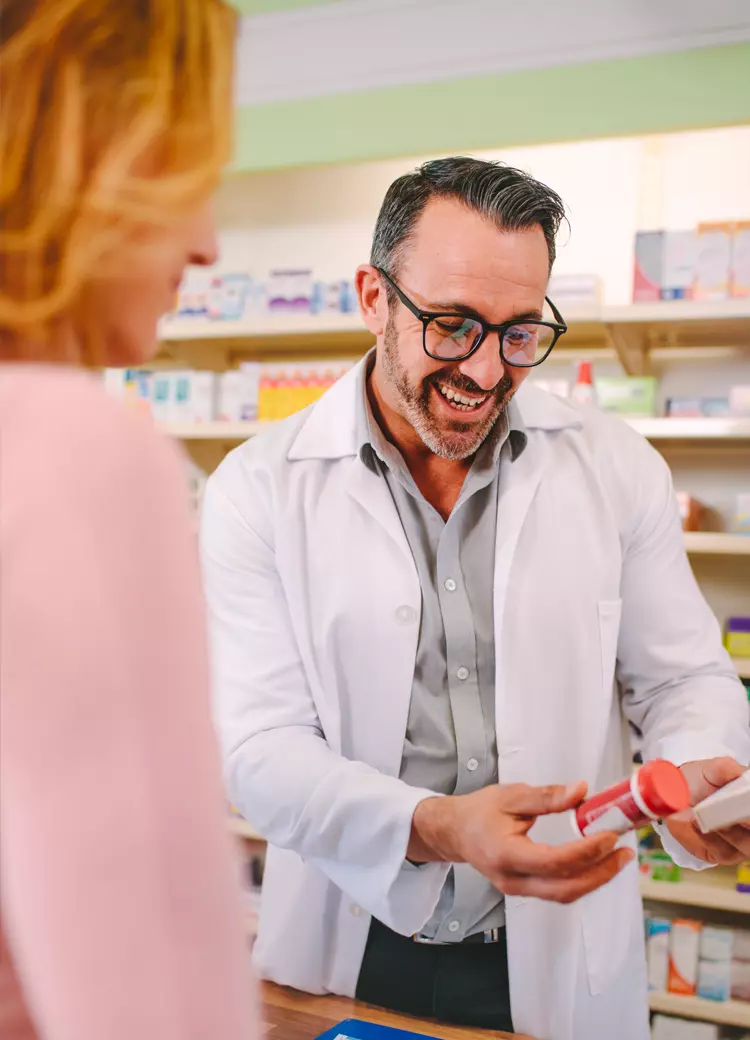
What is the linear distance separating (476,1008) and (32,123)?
4.61 ft

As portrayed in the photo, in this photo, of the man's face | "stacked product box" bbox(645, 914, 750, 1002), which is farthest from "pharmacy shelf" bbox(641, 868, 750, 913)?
the man's face

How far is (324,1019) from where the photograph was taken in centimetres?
117

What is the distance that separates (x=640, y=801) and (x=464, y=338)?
84 centimetres

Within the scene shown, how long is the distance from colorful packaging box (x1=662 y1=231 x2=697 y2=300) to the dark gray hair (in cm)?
126

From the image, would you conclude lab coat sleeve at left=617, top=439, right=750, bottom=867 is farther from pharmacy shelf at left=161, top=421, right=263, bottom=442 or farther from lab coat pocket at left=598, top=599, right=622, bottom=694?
pharmacy shelf at left=161, top=421, right=263, bottom=442

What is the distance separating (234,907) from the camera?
437mm

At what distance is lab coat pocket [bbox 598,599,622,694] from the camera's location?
1.58m

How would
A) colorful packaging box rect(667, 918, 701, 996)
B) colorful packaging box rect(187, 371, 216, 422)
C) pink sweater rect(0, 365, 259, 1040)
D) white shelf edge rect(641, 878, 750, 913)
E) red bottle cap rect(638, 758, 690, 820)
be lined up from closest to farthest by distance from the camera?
pink sweater rect(0, 365, 259, 1040)
red bottle cap rect(638, 758, 690, 820)
white shelf edge rect(641, 878, 750, 913)
colorful packaging box rect(667, 918, 701, 996)
colorful packaging box rect(187, 371, 216, 422)

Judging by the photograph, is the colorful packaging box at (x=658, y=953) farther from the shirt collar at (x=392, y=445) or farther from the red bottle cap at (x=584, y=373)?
the shirt collar at (x=392, y=445)

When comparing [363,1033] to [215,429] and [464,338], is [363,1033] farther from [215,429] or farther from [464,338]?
[215,429]

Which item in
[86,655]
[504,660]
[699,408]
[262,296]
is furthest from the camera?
[262,296]


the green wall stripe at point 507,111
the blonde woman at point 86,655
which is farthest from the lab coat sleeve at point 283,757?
the green wall stripe at point 507,111

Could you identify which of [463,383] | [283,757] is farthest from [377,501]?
[283,757]

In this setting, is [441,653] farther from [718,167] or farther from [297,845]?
[718,167]
